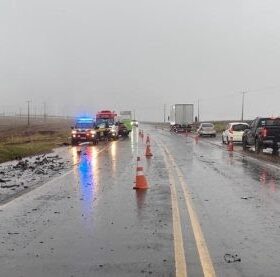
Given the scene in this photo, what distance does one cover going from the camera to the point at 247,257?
7.64 m

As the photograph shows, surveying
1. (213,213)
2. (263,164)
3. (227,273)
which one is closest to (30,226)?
(213,213)

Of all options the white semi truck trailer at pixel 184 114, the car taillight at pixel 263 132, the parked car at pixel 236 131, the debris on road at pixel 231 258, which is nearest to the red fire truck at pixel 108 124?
the parked car at pixel 236 131

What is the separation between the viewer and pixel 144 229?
9672mm

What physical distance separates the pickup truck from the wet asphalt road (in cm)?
1348

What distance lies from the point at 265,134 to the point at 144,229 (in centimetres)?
2236

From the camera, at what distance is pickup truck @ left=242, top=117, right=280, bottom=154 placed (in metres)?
31.0

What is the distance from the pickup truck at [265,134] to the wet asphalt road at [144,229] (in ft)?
44.2

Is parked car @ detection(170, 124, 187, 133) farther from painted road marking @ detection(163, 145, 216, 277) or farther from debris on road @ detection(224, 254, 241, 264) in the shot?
debris on road @ detection(224, 254, 241, 264)

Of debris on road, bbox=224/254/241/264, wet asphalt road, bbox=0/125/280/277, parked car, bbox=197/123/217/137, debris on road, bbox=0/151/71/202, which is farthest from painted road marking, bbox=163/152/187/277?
parked car, bbox=197/123/217/137

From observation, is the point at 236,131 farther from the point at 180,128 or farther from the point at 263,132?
the point at 180,128

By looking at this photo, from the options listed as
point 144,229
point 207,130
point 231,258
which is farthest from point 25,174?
point 207,130

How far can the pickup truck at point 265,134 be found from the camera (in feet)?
102

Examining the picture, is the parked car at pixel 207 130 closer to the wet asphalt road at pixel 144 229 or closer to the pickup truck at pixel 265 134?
the pickup truck at pixel 265 134

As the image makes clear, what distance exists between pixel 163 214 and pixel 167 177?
742 cm
